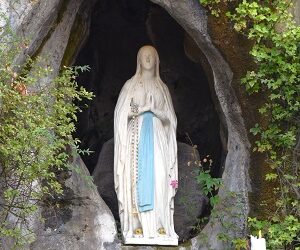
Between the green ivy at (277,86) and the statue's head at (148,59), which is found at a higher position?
the statue's head at (148,59)

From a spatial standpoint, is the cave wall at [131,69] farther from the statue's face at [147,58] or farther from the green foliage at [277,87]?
the green foliage at [277,87]

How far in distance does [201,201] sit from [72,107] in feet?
6.68

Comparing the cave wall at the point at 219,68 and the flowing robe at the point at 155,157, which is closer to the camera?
the cave wall at the point at 219,68

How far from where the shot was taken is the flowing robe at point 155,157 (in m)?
7.64

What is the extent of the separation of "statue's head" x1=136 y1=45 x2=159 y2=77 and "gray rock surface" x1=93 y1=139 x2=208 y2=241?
81 centimetres

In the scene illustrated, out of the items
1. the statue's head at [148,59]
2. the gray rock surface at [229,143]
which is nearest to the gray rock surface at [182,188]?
the gray rock surface at [229,143]

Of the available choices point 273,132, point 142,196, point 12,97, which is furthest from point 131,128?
point 12,97

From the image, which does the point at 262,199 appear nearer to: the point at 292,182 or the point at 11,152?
the point at 292,182

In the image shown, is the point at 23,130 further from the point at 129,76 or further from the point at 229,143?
the point at 129,76

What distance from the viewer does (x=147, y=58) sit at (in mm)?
8047

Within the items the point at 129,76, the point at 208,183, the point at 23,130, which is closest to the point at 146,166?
the point at 208,183

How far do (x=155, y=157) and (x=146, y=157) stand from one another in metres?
0.07

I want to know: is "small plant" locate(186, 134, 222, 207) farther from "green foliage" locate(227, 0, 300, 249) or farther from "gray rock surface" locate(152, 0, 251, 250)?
"green foliage" locate(227, 0, 300, 249)

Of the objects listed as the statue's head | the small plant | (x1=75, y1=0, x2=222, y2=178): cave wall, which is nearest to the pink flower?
the small plant
